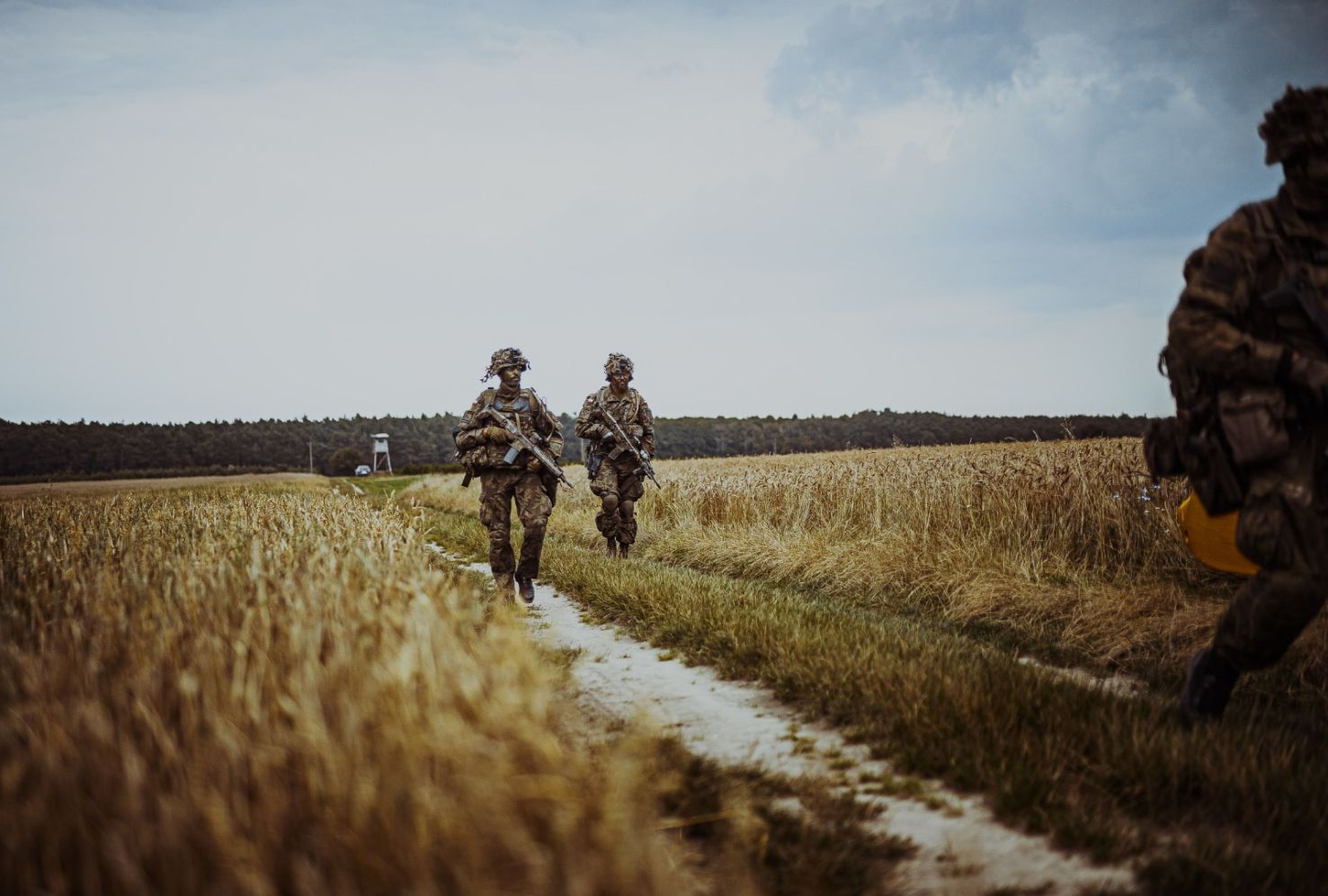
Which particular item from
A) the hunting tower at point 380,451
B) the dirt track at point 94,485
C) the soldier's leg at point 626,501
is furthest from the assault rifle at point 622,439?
the hunting tower at point 380,451

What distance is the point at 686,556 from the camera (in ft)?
34.2

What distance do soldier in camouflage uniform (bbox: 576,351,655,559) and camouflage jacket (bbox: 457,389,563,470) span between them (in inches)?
91.5

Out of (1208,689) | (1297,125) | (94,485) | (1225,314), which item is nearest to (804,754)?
(1208,689)

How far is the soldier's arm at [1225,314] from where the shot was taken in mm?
3043

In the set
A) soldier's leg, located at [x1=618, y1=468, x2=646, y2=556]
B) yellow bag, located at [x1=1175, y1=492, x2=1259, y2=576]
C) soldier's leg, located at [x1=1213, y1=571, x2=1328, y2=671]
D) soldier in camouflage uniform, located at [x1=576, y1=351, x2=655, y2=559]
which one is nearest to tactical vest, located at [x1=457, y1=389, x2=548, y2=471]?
soldier in camouflage uniform, located at [x1=576, y1=351, x2=655, y2=559]

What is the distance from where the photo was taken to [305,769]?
6.34 feet

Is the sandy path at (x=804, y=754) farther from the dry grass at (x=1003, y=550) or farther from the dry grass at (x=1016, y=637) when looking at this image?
the dry grass at (x=1003, y=550)

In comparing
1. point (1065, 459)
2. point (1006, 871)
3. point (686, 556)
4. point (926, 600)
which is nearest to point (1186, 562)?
point (926, 600)

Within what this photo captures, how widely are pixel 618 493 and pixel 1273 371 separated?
824 cm

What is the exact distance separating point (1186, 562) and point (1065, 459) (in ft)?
11.2

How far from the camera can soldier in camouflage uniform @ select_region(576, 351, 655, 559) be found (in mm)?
10539

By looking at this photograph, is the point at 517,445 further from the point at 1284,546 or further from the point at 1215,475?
the point at 1284,546

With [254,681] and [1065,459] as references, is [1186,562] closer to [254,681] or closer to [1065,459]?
[1065,459]

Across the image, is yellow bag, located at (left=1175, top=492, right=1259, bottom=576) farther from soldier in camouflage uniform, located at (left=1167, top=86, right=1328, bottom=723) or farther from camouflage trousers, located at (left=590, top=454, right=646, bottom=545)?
camouflage trousers, located at (left=590, top=454, right=646, bottom=545)
